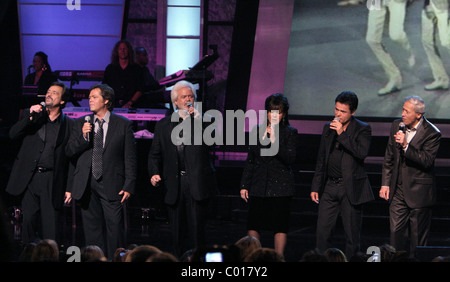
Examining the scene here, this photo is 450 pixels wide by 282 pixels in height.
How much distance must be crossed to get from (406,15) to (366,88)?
1.12m

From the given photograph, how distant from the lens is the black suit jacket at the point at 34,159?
486 centimetres

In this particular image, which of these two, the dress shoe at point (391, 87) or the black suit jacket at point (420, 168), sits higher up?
the dress shoe at point (391, 87)

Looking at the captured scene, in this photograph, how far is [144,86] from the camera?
807 centimetres

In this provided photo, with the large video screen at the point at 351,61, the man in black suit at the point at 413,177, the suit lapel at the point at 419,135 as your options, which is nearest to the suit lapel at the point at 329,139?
the man in black suit at the point at 413,177

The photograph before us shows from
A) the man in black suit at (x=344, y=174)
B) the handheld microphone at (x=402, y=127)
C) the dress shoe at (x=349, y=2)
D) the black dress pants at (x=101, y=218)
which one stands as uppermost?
the dress shoe at (x=349, y=2)

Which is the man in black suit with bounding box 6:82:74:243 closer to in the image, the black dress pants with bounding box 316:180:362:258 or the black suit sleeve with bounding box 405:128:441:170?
the black dress pants with bounding box 316:180:362:258

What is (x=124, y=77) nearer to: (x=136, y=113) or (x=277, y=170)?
(x=136, y=113)

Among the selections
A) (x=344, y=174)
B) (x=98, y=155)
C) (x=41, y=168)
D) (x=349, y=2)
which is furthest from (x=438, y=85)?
(x=41, y=168)

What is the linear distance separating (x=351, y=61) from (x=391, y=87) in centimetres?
66

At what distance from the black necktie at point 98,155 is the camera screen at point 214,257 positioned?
2.64 meters

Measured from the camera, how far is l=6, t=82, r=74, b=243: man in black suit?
191 inches

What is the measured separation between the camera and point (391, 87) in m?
8.82

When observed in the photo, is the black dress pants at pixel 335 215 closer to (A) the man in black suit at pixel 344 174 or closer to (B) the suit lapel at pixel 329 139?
(A) the man in black suit at pixel 344 174

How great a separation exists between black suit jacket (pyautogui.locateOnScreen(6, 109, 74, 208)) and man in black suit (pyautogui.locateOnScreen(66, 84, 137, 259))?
0.18 meters
